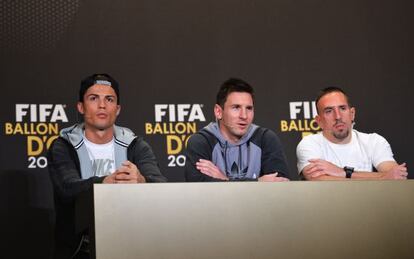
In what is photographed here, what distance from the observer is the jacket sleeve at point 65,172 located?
2992 millimetres

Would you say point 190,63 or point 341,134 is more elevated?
point 190,63

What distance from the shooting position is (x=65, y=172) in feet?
10.3

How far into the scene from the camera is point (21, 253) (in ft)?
12.5

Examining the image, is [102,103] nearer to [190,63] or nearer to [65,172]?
[65,172]

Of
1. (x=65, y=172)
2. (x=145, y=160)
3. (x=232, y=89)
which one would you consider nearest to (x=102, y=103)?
(x=145, y=160)

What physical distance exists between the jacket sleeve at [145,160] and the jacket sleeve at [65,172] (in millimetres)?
299

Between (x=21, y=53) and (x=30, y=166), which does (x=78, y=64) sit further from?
(x=30, y=166)

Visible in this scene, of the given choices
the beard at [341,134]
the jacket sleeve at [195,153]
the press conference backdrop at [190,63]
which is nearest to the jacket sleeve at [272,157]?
the jacket sleeve at [195,153]

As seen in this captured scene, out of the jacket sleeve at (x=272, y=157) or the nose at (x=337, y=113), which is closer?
the jacket sleeve at (x=272, y=157)

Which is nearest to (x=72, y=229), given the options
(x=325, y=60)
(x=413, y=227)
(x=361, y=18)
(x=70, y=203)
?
(x=70, y=203)

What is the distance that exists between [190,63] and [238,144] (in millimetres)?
882

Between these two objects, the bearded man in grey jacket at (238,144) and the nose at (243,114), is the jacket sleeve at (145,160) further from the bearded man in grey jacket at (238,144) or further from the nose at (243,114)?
the nose at (243,114)

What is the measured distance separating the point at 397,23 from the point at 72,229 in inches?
97.0

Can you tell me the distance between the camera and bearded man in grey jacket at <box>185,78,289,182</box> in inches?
134
